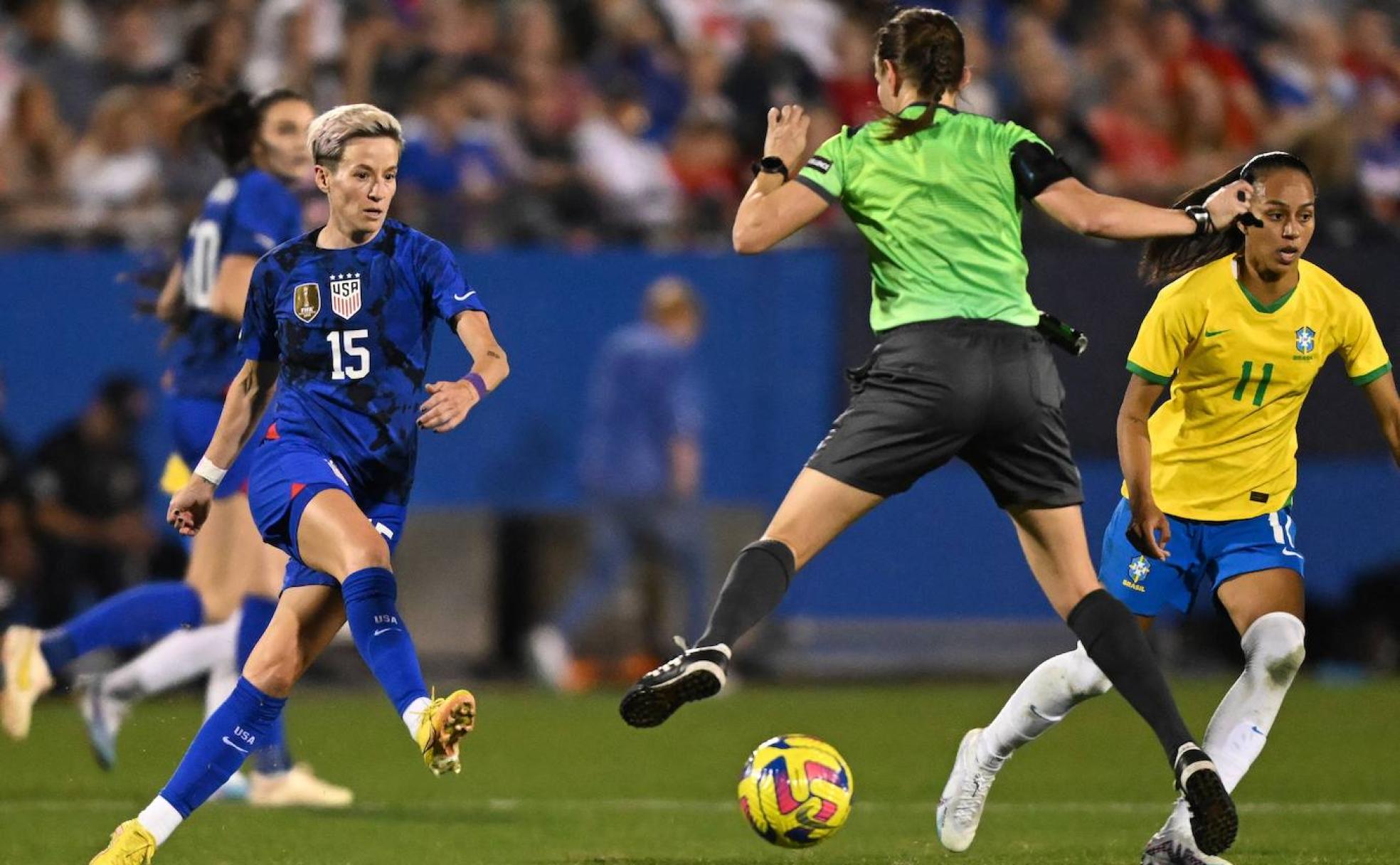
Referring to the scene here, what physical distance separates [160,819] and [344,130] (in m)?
2.04

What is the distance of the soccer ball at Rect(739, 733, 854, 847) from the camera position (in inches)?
238

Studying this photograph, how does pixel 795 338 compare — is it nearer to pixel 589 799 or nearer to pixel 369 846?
pixel 589 799

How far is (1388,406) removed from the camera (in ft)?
21.1

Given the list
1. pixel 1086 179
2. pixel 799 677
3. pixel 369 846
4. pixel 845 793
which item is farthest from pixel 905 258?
pixel 799 677

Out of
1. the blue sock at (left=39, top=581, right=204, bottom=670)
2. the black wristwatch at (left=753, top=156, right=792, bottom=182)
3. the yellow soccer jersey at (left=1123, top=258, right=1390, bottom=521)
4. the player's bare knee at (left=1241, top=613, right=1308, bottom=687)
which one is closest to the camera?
the black wristwatch at (left=753, top=156, right=792, bottom=182)

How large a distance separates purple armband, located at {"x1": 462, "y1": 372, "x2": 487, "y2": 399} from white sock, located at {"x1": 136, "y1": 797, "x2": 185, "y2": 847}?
147cm

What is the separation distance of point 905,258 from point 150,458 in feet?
28.5

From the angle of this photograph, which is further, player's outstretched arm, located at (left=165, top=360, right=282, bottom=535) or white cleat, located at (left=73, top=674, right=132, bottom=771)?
white cleat, located at (left=73, top=674, right=132, bottom=771)

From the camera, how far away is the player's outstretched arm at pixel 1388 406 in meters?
6.43

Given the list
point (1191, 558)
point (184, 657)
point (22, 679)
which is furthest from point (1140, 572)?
point (22, 679)

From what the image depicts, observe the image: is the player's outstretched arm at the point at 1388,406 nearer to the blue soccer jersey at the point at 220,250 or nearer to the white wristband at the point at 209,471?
the white wristband at the point at 209,471

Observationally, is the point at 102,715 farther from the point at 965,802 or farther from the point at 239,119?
the point at 965,802

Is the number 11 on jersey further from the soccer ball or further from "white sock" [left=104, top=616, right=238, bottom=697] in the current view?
"white sock" [left=104, top=616, right=238, bottom=697]

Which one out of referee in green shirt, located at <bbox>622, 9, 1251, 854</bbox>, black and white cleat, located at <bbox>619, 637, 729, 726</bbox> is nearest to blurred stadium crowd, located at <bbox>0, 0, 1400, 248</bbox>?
referee in green shirt, located at <bbox>622, 9, 1251, 854</bbox>
